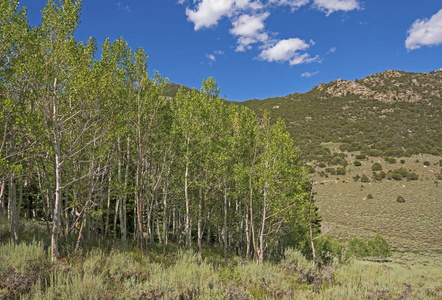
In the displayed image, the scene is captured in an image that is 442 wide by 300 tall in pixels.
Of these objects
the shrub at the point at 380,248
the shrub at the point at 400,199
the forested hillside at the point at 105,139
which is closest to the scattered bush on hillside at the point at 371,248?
the shrub at the point at 380,248

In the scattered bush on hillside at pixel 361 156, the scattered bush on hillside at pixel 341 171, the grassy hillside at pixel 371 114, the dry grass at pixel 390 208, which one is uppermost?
the grassy hillside at pixel 371 114

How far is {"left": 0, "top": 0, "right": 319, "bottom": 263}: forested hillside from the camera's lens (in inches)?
A: 352

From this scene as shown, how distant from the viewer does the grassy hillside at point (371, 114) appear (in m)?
79.2

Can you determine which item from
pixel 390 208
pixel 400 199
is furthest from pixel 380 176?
pixel 390 208

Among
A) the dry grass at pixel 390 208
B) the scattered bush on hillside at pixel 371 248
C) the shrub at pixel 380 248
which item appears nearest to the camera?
the shrub at pixel 380 248

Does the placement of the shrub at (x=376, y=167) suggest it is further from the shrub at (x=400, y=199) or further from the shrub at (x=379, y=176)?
the shrub at (x=400, y=199)

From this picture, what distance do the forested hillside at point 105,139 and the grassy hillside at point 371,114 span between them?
2473 inches

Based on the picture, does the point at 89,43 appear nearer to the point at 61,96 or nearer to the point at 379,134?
the point at 61,96

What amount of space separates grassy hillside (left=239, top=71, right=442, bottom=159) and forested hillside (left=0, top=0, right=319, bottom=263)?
62.8m

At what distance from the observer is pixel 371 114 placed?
10025cm

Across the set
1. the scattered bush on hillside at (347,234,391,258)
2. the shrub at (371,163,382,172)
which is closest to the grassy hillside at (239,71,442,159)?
the shrub at (371,163,382,172)

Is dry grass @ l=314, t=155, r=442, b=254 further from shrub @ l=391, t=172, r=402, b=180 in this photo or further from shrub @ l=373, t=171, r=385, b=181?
shrub @ l=391, t=172, r=402, b=180

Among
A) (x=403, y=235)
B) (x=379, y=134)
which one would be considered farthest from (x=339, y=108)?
(x=403, y=235)

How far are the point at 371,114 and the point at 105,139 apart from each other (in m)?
113
